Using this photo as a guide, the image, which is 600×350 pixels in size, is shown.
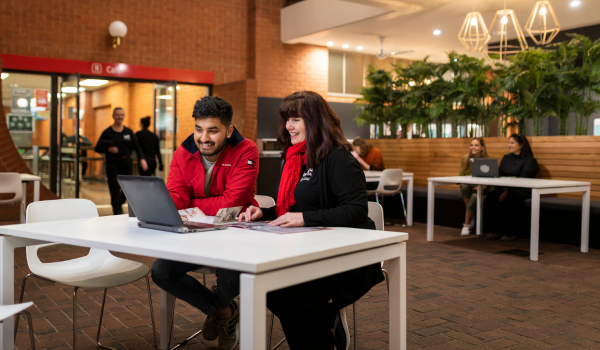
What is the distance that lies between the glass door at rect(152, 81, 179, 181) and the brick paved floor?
4.73 m

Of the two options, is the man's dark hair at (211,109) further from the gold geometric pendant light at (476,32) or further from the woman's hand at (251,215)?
the gold geometric pendant light at (476,32)

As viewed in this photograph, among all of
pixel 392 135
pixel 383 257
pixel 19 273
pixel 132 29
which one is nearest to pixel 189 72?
pixel 132 29

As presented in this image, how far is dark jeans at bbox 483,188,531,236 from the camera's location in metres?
6.08

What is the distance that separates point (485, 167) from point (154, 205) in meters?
4.87

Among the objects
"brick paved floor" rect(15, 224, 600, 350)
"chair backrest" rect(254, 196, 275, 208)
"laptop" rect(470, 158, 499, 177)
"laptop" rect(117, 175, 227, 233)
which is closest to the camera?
"laptop" rect(117, 175, 227, 233)

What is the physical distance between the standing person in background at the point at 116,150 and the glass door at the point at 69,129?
52.2 inches

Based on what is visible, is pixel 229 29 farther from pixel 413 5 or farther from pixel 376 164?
pixel 376 164

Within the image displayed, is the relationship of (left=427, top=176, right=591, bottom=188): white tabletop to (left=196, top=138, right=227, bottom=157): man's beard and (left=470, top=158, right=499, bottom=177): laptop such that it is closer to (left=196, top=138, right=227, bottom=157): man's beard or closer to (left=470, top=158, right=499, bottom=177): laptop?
(left=470, top=158, right=499, bottom=177): laptop

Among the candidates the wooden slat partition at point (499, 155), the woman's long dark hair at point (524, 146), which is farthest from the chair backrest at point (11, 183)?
the woman's long dark hair at point (524, 146)

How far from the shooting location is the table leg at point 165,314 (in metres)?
2.56

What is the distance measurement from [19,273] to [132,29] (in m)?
6.42

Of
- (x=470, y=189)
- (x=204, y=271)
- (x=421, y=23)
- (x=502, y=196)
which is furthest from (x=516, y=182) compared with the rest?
Result: (x=421, y=23)

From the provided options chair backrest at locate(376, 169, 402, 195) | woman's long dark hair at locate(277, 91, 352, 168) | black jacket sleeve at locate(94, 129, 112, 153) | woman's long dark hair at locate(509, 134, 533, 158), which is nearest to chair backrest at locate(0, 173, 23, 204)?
black jacket sleeve at locate(94, 129, 112, 153)

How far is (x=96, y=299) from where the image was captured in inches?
142
